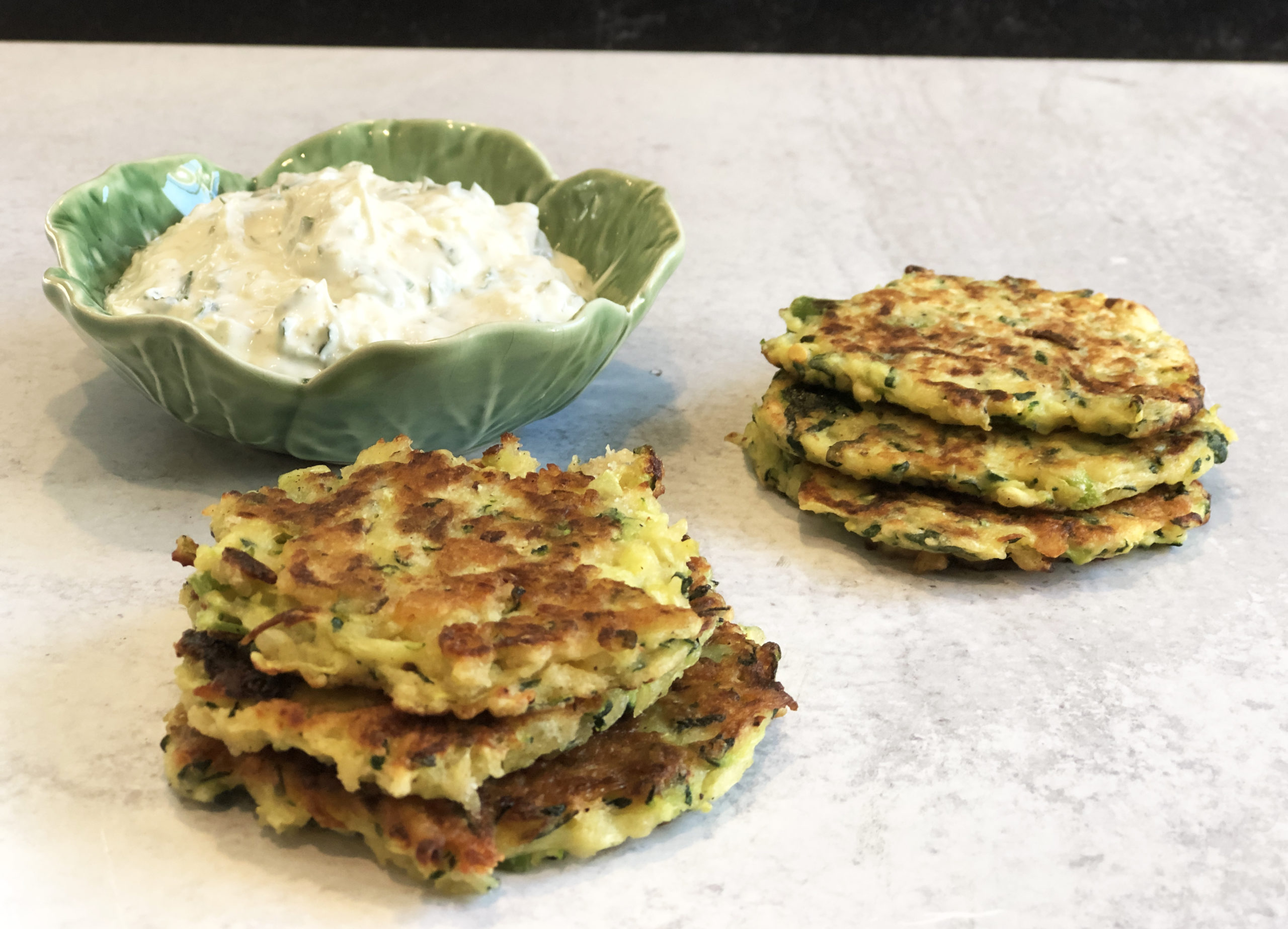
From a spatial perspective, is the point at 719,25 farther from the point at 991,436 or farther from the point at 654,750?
the point at 654,750

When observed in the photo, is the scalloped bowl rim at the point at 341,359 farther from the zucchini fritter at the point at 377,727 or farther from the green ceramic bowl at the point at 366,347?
the zucchini fritter at the point at 377,727

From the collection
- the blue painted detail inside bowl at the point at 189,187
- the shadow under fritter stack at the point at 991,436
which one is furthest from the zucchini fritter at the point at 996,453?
the blue painted detail inside bowl at the point at 189,187

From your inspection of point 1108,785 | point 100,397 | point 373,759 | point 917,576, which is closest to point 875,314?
point 917,576

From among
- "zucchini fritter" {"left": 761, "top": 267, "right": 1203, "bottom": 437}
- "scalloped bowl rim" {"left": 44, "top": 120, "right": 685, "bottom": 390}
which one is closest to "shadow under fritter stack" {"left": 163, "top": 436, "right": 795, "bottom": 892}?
"scalloped bowl rim" {"left": 44, "top": 120, "right": 685, "bottom": 390}

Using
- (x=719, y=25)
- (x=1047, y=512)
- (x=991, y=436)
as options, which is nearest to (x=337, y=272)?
(x=991, y=436)

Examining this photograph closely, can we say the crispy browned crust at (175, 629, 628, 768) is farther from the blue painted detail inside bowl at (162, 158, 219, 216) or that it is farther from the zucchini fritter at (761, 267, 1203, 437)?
the blue painted detail inside bowl at (162, 158, 219, 216)

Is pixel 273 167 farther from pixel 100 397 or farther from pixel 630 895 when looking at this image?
pixel 630 895
